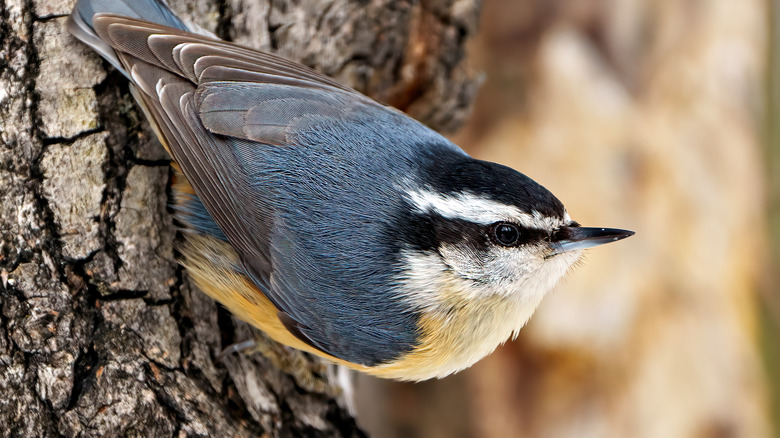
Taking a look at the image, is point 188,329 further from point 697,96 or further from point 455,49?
point 697,96

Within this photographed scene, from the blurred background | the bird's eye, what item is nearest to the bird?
the bird's eye

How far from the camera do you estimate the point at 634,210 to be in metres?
3.43

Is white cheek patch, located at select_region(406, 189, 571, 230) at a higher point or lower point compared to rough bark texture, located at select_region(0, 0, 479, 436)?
higher

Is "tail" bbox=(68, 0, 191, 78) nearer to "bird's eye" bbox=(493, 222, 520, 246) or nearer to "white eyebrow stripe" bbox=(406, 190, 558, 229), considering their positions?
"white eyebrow stripe" bbox=(406, 190, 558, 229)

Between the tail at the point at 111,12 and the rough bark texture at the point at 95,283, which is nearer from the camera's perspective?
the rough bark texture at the point at 95,283

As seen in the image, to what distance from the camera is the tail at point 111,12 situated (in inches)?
80.4

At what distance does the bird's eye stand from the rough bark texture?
2.92ft

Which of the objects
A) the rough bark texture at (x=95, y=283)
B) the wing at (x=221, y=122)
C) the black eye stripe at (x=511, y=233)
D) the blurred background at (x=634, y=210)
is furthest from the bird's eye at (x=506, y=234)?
the blurred background at (x=634, y=210)

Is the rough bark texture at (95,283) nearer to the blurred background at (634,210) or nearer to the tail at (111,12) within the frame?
the tail at (111,12)

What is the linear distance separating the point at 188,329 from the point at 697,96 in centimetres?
266

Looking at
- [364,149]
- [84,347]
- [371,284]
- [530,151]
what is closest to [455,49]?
[530,151]

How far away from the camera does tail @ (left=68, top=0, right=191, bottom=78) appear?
2041 mm

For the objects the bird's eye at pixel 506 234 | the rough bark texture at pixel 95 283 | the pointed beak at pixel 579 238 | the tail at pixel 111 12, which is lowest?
the rough bark texture at pixel 95 283

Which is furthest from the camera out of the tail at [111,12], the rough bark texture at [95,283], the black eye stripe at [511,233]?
the black eye stripe at [511,233]
